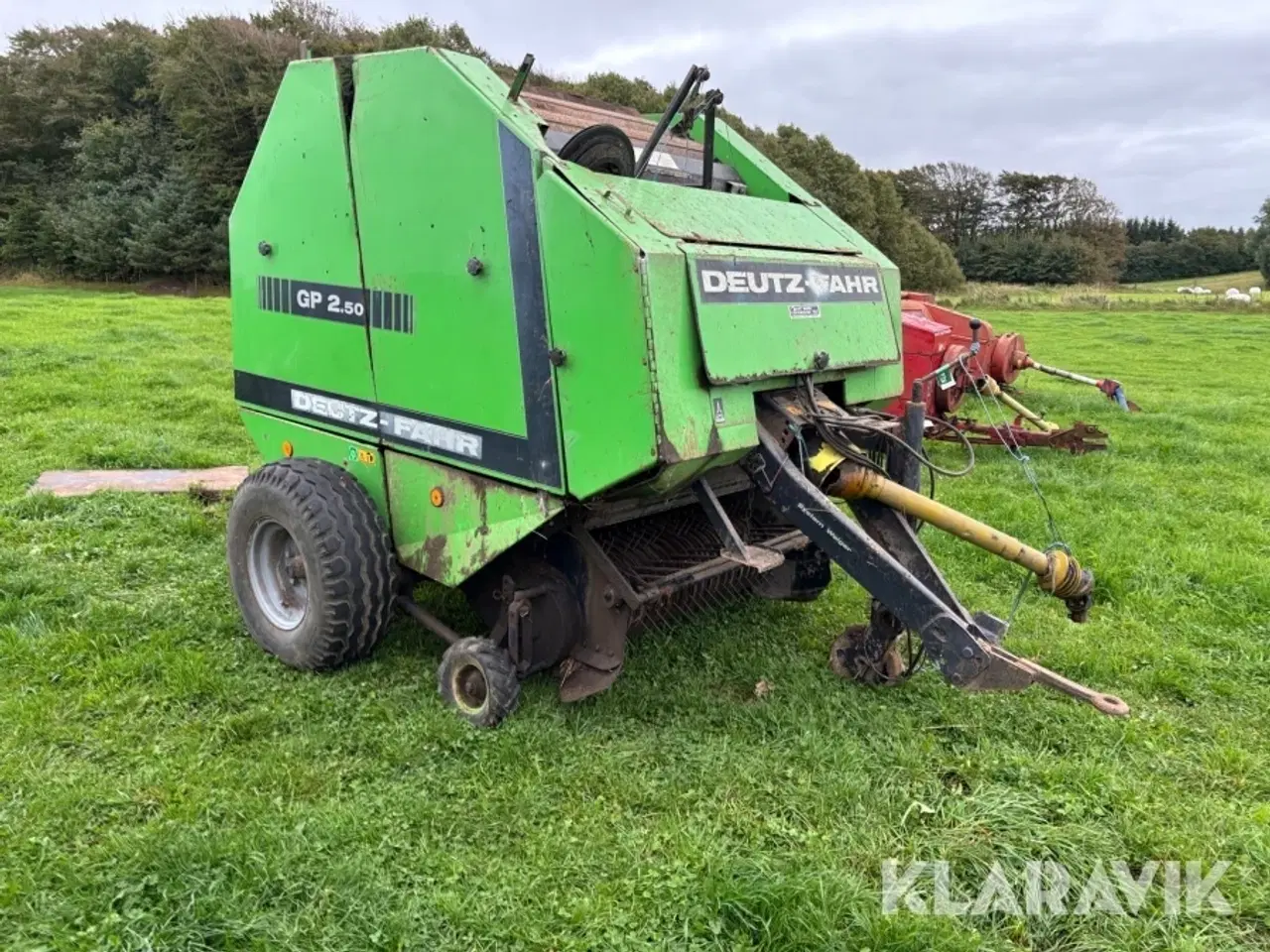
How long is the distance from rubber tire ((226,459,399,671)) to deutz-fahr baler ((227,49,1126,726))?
1 centimetres

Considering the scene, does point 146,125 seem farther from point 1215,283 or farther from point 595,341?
point 1215,283

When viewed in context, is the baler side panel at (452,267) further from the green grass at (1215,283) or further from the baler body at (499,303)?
the green grass at (1215,283)

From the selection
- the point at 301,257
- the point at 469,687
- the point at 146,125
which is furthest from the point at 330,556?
the point at 146,125

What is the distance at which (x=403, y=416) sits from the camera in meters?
3.50

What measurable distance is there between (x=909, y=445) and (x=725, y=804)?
135 centimetres

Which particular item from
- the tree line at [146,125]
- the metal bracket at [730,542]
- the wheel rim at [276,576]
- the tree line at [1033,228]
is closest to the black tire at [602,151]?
the metal bracket at [730,542]

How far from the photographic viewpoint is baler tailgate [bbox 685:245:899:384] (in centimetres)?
294

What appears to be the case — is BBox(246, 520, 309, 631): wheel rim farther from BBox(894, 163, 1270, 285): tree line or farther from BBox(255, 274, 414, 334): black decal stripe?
BBox(894, 163, 1270, 285): tree line

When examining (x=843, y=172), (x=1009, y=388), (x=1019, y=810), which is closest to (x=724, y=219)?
(x=1019, y=810)

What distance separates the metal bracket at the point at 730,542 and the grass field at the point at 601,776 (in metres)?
0.63

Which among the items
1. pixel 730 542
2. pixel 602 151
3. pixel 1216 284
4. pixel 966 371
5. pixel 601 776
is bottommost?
pixel 601 776

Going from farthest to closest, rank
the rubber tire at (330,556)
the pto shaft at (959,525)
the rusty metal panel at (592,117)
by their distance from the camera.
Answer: the rusty metal panel at (592,117), the rubber tire at (330,556), the pto shaft at (959,525)

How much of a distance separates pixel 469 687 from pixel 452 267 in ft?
4.70

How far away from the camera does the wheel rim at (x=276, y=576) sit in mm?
3773
